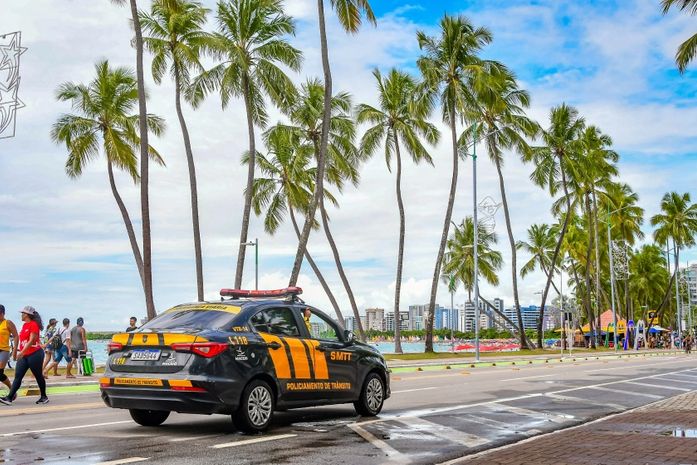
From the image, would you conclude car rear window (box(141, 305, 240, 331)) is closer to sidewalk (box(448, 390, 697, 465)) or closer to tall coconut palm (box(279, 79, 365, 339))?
sidewalk (box(448, 390, 697, 465))

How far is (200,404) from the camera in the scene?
9172 mm

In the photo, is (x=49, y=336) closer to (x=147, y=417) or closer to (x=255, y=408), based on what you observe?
(x=147, y=417)

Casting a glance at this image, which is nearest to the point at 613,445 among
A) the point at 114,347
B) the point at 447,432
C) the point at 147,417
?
the point at 447,432

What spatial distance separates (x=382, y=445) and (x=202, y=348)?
2275 mm

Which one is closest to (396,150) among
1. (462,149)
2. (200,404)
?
(462,149)

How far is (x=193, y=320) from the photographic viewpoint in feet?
32.7

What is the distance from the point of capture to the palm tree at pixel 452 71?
4634 cm

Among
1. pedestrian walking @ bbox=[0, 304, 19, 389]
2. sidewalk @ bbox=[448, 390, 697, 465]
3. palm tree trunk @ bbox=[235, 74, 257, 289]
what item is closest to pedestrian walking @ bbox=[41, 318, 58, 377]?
pedestrian walking @ bbox=[0, 304, 19, 389]

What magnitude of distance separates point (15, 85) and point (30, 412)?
952 centimetres

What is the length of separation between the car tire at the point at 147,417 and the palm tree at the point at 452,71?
119 feet

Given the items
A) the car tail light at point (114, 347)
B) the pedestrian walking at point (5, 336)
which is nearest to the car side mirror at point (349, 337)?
the car tail light at point (114, 347)

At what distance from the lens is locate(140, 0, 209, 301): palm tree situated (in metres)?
35.4

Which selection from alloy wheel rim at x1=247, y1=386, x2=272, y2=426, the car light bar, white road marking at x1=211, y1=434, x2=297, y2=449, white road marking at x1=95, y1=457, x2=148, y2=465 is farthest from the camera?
the car light bar

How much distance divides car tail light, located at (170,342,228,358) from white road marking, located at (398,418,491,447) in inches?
115
